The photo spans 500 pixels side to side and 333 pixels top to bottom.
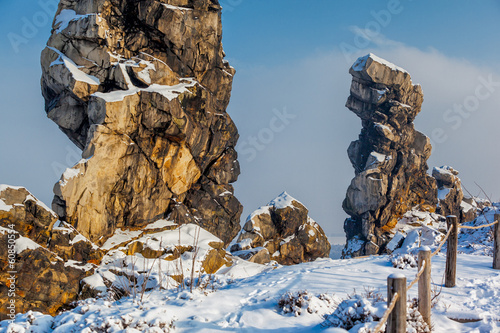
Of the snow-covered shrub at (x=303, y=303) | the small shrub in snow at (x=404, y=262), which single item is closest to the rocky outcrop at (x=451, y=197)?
the small shrub in snow at (x=404, y=262)

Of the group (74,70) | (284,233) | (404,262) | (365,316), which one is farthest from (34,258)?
(284,233)

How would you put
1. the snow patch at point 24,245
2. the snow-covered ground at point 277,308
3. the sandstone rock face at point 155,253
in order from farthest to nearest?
the sandstone rock face at point 155,253 → the snow patch at point 24,245 → the snow-covered ground at point 277,308

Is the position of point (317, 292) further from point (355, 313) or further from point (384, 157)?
point (384, 157)

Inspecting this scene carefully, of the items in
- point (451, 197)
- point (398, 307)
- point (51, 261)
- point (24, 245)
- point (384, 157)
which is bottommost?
point (51, 261)

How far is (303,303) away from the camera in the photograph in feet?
20.5

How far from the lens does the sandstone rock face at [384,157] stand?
181ft

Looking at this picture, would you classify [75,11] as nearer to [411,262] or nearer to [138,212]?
[138,212]

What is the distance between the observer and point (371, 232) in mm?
54812

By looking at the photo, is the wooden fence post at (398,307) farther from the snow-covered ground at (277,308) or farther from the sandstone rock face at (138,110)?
the sandstone rock face at (138,110)

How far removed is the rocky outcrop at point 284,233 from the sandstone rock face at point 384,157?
69.7 feet

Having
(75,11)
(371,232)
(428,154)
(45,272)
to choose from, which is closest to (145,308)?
(45,272)

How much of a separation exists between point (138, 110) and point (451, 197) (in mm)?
58890

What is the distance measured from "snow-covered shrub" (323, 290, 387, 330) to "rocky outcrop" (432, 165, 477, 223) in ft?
211

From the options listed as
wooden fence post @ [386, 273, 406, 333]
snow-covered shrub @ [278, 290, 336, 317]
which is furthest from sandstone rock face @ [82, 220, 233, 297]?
wooden fence post @ [386, 273, 406, 333]
